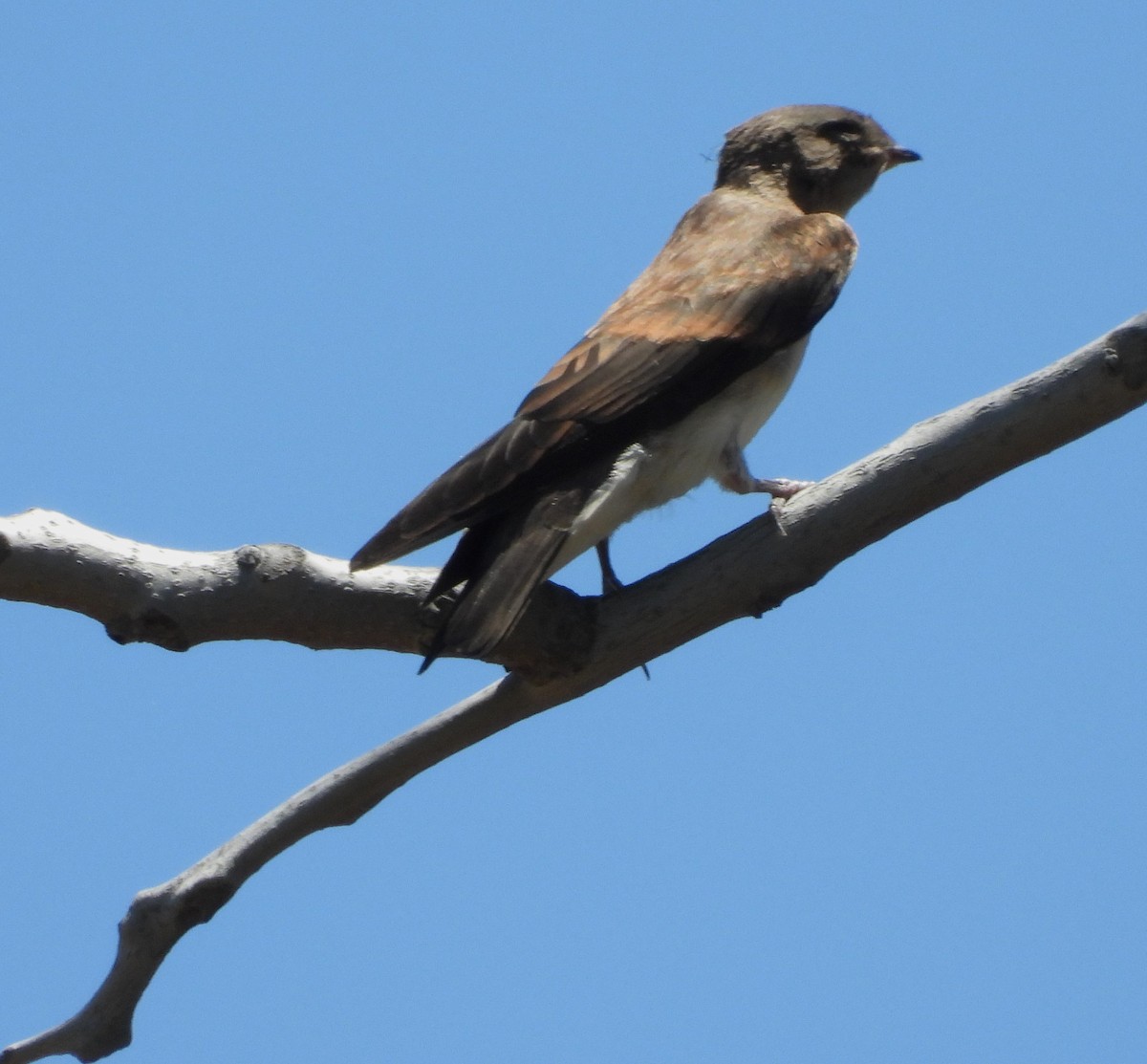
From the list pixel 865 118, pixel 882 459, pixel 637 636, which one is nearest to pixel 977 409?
pixel 882 459

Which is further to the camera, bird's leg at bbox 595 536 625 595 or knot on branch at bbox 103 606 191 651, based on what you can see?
bird's leg at bbox 595 536 625 595

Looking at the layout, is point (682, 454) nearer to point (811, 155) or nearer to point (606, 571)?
point (606, 571)

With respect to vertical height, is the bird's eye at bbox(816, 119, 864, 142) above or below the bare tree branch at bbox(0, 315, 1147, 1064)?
above

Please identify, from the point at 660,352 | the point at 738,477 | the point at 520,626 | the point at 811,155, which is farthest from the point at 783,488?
the point at 811,155

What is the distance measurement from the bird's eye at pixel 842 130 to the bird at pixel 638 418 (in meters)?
0.54

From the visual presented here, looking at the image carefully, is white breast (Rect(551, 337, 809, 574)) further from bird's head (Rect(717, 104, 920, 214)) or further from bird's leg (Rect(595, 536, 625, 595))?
bird's head (Rect(717, 104, 920, 214))

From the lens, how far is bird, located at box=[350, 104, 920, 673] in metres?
4.33

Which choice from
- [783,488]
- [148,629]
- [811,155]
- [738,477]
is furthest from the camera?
[811,155]

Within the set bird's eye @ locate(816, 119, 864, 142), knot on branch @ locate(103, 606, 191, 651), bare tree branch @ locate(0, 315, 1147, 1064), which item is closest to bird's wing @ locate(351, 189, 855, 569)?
bare tree branch @ locate(0, 315, 1147, 1064)

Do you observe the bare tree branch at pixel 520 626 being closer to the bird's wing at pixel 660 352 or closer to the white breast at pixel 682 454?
the bird's wing at pixel 660 352

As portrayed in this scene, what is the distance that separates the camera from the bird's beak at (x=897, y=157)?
283 inches

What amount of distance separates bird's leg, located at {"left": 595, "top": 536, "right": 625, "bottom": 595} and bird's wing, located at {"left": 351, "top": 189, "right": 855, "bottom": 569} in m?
0.56

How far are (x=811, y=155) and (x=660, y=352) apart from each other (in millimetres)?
2218

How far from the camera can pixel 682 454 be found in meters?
5.16
